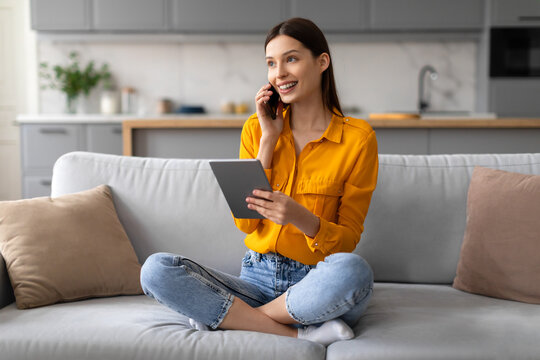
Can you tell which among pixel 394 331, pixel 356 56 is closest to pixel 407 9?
pixel 356 56

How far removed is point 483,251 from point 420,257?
242 mm

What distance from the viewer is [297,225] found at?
58.7 inches

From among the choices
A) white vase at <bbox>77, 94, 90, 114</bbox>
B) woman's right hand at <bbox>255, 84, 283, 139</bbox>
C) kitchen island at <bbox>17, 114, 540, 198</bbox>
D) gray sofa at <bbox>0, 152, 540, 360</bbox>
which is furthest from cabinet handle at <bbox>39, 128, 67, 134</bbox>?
woman's right hand at <bbox>255, 84, 283, 139</bbox>

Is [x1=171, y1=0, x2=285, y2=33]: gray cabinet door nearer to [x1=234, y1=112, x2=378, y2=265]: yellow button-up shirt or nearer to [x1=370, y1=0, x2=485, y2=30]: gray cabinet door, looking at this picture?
[x1=370, y1=0, x2=485, y2=30]: gray cabinet door

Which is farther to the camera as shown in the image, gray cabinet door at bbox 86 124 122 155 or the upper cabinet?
the upper cabinet

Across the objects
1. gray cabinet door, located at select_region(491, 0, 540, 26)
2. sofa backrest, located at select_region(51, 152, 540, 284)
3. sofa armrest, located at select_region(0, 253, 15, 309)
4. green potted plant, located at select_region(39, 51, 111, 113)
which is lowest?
sofa armrest, located at select_region(0, 253, 15, 309)

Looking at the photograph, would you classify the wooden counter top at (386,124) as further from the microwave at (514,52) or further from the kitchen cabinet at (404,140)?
the microwave at (514,52)

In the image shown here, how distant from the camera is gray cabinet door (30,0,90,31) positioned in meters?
4.68

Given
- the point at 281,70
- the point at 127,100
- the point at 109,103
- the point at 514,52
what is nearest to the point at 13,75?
the point at 109,103

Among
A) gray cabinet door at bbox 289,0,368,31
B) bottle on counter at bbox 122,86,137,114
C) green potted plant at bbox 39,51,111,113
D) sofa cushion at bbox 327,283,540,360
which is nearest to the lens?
sofa cushion at bbox 327,283,540,360

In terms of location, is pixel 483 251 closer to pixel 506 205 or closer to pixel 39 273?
pixel 506 205

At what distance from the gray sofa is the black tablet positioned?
1.09 ft

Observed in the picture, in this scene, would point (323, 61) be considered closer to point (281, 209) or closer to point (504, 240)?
point (281, 209)

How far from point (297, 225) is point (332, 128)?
35 centimetres
